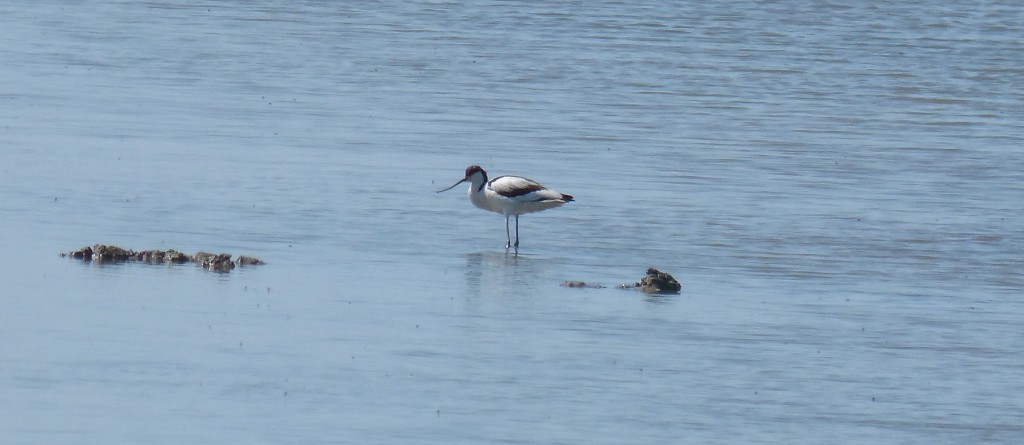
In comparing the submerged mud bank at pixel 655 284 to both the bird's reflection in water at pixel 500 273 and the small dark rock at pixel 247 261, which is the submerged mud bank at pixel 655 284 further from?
the small dark rock at pixel 247 261

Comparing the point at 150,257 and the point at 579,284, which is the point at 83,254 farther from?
the point at 579,284

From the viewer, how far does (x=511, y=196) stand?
1398cm

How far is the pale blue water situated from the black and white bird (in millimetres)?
205

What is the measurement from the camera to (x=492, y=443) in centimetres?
838

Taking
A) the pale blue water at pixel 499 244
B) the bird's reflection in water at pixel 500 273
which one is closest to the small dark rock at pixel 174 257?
the pale blue water at pixel 499 244

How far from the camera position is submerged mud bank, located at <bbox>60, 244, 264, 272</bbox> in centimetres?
1167

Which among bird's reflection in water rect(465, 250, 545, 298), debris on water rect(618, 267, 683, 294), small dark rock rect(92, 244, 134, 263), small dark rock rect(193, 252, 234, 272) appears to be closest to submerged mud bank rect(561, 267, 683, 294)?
debris on water rect(618, 267, 683, 294)

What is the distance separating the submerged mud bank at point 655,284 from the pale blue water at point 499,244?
13 centimetres

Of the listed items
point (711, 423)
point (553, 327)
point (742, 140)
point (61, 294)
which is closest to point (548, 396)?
point (711, 423)

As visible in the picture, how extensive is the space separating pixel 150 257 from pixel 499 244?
109 inches

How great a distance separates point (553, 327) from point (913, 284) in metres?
2.95

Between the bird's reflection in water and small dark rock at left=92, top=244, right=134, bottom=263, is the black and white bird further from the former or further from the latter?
small dark rock at left=92, top=244, right=134, bottom=263

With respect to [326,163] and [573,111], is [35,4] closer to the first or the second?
[573,111]

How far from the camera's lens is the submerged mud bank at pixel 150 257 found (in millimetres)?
11666
